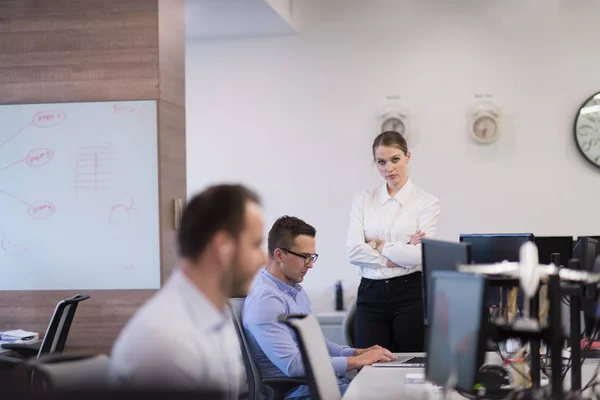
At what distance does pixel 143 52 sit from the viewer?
5.51 meters

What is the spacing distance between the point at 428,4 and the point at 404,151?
9.64 feet

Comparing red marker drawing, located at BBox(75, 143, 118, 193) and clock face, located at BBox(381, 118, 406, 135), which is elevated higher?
clock face, located at BBox(381, 118, 406, 135)

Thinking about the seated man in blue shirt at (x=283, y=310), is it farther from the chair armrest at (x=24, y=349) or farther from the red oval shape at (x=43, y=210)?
the red oval shape at (x=43, y=210)

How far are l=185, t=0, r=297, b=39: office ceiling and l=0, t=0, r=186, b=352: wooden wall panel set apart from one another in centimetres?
103

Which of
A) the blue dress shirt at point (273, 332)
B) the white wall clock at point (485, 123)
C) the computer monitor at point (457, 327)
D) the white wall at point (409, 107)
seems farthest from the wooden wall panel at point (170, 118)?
the computer monitor at point (457, 327)

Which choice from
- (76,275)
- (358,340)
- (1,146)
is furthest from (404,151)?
(1,146)

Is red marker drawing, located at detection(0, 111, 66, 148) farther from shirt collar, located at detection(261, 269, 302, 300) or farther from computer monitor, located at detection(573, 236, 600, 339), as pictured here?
computer monitor, located at detection(573, 236, 600, 339)

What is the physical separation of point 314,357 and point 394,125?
473 centimetres

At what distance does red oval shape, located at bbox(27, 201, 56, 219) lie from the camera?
5.60m

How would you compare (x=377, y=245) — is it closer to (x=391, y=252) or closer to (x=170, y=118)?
(x=391, y=252)

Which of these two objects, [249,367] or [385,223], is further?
[385,223]

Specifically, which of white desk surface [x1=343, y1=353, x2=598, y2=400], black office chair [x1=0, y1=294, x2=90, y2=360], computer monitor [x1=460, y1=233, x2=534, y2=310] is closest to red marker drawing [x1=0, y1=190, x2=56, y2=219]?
black office chair [x1=0, y1=294, x2=90, y2=360]

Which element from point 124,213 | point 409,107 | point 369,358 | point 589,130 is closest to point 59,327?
point 124,213

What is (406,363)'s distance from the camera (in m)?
3.95
